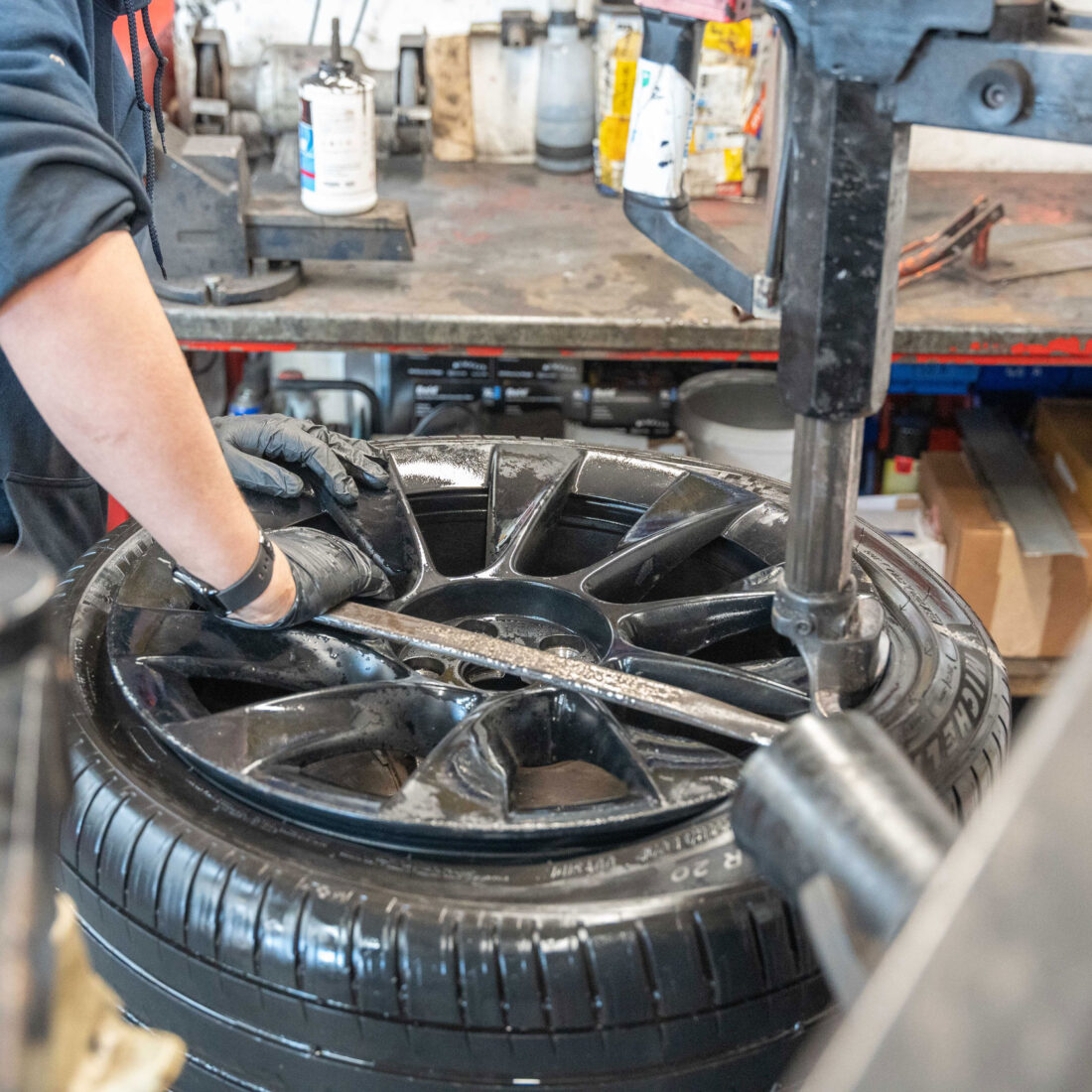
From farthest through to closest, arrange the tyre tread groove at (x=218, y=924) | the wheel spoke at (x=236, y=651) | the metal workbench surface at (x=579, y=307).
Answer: the metal workbench surface at (x=579, y=307), the wheel spoke at (x=236, y=651), the tyre tread groove at (x=218, y=924)

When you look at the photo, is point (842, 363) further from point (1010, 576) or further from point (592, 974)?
point (1010, 576)

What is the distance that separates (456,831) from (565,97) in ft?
7.28

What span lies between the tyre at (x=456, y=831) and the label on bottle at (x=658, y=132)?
13.8 inches

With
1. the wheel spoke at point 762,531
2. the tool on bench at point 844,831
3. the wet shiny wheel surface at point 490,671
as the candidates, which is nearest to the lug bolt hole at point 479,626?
the wet shiny wheel surface at point 490,671

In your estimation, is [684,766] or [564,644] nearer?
[684,766]

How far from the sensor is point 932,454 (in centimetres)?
245

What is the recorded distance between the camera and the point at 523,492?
49.4 inches

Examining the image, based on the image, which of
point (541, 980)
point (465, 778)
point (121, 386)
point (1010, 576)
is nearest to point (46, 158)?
point (121, 386)

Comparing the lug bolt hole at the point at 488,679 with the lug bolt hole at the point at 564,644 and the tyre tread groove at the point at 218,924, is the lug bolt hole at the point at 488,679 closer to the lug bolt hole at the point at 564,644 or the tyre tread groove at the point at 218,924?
the lug bolt hole at the point at 564,644

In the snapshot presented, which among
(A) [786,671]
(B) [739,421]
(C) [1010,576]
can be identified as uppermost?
(A) [786,671]

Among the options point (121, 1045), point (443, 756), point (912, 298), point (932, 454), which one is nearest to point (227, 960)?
point (443, 756)

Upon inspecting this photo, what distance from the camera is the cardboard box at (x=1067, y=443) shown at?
2285 mm

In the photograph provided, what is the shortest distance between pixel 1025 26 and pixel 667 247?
0.58 metres

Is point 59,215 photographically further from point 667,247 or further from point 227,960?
point 667,247
